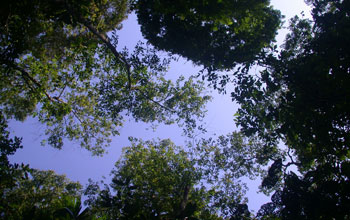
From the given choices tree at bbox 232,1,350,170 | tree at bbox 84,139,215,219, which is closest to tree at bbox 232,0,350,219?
tree at bbox 232,1,350,170

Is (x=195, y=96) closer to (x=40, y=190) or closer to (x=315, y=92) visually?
(x=315, y=92)

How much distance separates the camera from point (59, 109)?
1420 cm

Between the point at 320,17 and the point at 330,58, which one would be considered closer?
the point at 330,58

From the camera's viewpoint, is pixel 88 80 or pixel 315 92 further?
pixel 88 80

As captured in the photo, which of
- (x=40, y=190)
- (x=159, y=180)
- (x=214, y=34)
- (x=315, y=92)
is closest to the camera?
(x=315, y=92)

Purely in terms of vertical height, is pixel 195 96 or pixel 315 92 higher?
pixel 195 96

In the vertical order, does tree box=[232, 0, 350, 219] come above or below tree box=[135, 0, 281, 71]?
below

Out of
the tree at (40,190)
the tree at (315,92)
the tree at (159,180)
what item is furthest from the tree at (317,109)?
the tree at (40,190)

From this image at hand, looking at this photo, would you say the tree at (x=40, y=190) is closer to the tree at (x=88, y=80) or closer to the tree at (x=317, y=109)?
the tree at (x=88, y=80)

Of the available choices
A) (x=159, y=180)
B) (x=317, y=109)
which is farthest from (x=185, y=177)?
(x=317, y=109)

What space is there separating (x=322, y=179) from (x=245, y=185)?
6.93 m

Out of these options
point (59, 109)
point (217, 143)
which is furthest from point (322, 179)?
point (59, 109)

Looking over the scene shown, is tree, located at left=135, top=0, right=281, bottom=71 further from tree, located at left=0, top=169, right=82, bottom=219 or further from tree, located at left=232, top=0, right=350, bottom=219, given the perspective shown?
tree, located at left=0, top=169, right=82, bottom=219

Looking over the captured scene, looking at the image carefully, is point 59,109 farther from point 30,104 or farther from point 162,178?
point 162,178
